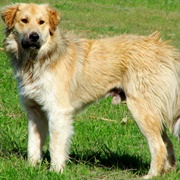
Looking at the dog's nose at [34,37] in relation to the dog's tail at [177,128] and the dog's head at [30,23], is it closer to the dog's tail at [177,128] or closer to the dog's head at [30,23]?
the dog's head at [30,23]

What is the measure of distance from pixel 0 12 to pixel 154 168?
9.81 ft

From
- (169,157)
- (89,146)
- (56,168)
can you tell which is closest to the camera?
(56,168)

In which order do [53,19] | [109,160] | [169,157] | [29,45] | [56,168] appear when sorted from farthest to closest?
[109,160]
[169,157]
[53,19]
[29,45]
[56,168]

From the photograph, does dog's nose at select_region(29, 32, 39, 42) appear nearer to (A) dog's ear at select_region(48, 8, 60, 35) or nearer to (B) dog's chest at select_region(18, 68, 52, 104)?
(A) dog's ear at select_region(48, 8, 60, 35)

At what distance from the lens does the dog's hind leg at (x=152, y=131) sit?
668cm

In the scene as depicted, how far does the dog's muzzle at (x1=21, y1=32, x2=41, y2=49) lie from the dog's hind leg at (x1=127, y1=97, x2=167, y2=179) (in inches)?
56.2

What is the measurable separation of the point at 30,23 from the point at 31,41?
264 millimetres

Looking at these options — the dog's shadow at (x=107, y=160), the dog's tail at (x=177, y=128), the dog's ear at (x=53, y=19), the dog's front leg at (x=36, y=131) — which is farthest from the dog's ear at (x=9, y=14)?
the dog's tail at (x=177, y=128)

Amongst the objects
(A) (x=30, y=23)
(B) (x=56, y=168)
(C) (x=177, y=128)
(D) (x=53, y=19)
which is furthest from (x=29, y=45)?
(C) (x=177, y=128)

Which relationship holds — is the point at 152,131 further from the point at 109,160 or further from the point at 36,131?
the point at 36,131

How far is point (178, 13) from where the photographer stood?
85.1 feet

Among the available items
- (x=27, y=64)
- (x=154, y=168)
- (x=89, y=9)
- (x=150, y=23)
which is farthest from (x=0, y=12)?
(x=89, y=9)

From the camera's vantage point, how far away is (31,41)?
667 cm

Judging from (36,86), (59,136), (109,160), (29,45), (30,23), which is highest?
(30,23)
